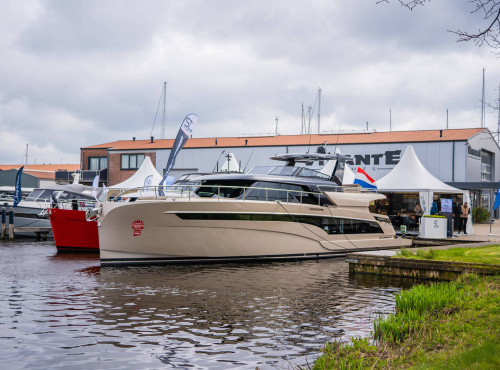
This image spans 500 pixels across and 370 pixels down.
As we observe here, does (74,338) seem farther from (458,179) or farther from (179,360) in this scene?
(458,179)

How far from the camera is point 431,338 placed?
717 centimetres

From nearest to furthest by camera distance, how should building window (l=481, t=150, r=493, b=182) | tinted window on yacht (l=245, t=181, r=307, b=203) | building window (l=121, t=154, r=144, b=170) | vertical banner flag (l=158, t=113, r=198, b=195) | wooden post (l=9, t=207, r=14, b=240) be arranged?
tinted window on yacht (l=245, t=181, r=307, b=203) < vertical banner flag (l=158, t=113, r=198, b=195) < wooden post (l=9, t=207, r=14, b=240) < building window (l=481, t=150, r=493, b=182) < building window (l=121, t=154, r=144, b=170)

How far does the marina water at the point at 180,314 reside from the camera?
7.50m

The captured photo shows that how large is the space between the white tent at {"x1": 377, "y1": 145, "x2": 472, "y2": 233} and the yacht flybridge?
608cm

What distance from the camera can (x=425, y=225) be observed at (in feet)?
77.8

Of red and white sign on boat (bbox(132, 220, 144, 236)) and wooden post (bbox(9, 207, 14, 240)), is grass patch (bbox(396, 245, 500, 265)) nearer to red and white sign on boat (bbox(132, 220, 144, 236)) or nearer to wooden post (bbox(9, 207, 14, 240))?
red and white sign on boat (bbox(132, 220, 144, 236))

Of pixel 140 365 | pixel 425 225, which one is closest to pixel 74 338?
pixel 140 365

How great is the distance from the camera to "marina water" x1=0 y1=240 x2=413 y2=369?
24.6ft

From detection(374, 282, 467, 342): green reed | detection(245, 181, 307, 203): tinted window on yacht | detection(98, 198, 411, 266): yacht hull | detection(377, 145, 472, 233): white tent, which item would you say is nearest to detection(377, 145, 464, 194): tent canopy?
detection(377, 145, 472, 233): white tent

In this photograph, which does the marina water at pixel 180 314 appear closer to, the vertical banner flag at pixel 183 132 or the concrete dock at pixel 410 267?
the concrete dock at pixel 410 267

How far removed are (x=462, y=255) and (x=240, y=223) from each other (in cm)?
641

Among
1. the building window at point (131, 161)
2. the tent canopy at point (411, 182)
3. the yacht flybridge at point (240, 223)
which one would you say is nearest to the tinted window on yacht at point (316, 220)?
the yacht flybridge at point (240, 223)

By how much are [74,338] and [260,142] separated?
4328cm

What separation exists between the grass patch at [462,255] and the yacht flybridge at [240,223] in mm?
4195
